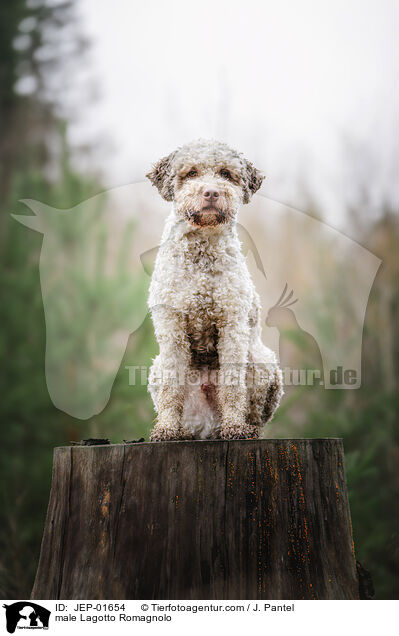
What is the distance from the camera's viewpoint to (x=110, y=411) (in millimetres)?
4652

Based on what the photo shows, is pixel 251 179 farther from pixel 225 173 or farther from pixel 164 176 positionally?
pixel 164 176

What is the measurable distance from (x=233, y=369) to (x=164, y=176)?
3.47ft

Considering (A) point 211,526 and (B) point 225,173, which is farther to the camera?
(B) point 225,173

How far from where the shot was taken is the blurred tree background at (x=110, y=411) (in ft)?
15.2

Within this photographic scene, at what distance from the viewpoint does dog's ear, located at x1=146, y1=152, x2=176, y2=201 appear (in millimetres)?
2841

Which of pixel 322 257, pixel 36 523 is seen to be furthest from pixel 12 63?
pixel 36 523

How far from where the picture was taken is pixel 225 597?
2.13 m

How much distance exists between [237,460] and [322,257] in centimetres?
440

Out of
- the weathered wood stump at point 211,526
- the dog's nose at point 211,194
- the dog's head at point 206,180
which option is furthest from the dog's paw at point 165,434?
the dog's nose at point 211,194
